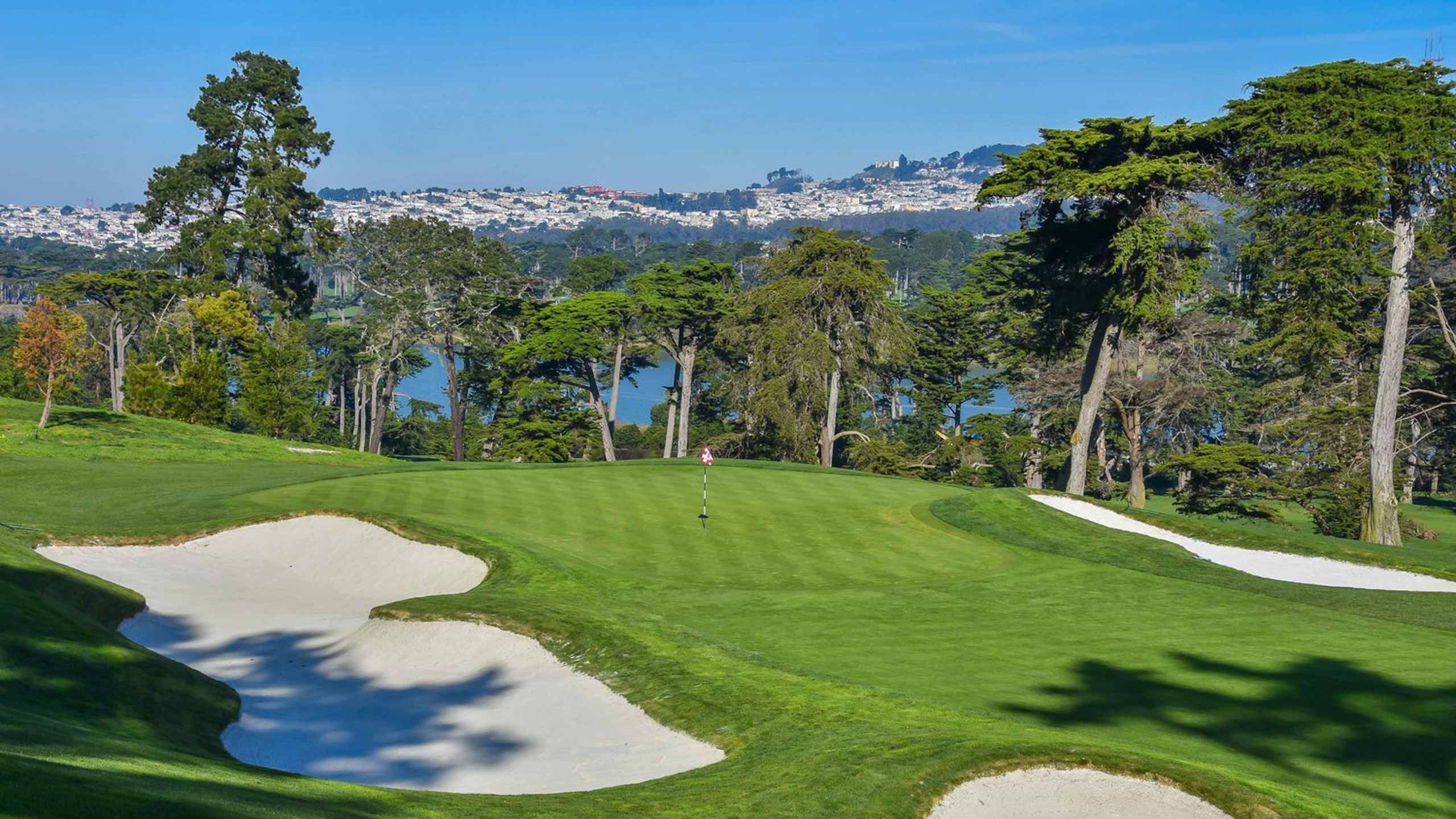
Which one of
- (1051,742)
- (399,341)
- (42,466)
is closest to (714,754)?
(1051,742)

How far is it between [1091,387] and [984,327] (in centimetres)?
3209

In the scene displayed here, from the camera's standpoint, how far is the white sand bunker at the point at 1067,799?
9.67 meters

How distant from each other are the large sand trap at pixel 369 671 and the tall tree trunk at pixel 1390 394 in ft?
88.5

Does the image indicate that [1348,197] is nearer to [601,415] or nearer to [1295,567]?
[1295,567]

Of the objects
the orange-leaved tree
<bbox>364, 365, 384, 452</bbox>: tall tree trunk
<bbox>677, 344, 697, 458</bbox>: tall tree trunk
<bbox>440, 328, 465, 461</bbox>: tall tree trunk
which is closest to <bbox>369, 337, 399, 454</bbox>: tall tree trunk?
<bbox>364, 365, 384, 452</bbox>: tall tree trunk

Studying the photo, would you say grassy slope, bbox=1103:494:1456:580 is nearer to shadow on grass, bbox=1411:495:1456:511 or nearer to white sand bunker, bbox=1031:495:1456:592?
white sand bunker, bbox=1031:495:1456:592

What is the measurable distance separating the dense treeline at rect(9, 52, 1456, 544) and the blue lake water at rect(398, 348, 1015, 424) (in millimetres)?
36744

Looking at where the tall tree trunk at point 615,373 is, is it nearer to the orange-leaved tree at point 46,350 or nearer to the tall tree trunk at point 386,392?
the tall tree trunk at point 386,392

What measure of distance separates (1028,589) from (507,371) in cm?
5406

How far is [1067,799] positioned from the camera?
10008mm

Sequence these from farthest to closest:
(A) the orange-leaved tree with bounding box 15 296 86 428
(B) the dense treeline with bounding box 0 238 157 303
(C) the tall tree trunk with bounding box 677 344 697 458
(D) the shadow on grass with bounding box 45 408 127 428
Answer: (B) the dense treeline with bounding box 0 238 157 303 < (C) the tall tree trunk with bounding box 677 344 697 458 < (D) the shadow on grass with bounding box 45 408 127 428 < (A) the orange-leaved tree with bounding box 15 296 86 428

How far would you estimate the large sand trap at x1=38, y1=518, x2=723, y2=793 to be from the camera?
40.4 feet

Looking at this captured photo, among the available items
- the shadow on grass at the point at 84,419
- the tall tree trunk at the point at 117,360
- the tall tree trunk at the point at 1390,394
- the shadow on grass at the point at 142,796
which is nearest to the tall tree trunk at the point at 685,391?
the shadow on grass at the point at 84,419

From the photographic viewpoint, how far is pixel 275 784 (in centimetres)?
932
